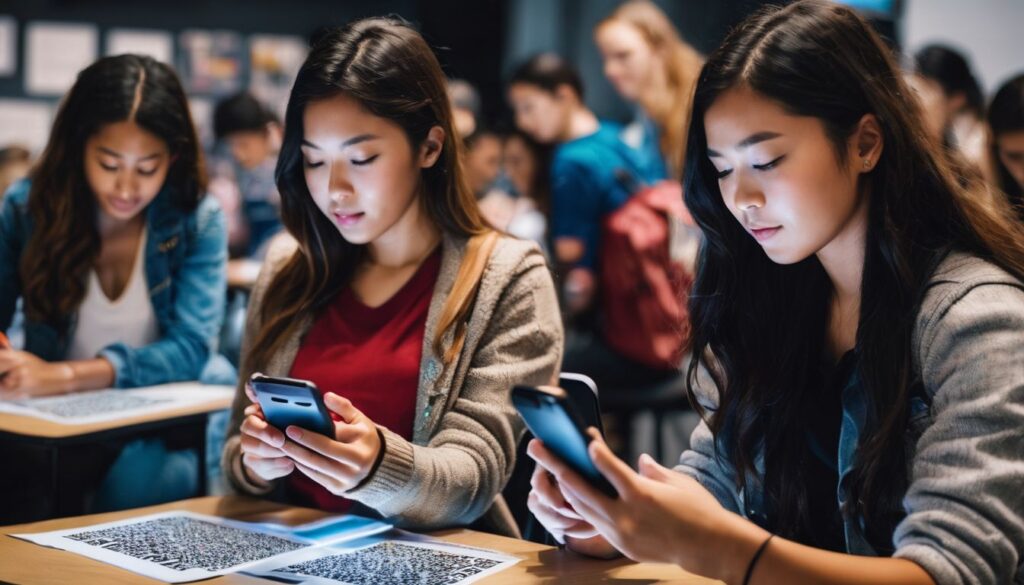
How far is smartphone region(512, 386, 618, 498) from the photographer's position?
1338 mm

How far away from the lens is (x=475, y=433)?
2021 millimetres

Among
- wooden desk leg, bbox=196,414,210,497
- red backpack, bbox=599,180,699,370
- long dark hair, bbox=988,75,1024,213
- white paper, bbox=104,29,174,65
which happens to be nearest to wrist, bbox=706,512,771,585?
wooden desk leg, bbox=196,414,210,497

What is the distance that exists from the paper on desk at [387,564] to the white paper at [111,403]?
87cm

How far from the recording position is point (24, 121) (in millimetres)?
6293

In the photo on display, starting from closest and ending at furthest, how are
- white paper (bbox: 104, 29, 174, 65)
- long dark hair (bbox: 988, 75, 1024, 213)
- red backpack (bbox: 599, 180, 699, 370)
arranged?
long dark hair (bbox: 988, 75, 1024, 213) → red backpack (bbox: 599, 180, 699, 370) → white paper (bbox: 104, 29, 174, 65)

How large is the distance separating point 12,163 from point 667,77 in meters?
3.01

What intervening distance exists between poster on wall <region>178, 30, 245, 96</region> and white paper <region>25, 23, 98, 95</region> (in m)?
0.55

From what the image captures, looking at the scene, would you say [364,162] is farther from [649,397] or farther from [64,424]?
[649,397]

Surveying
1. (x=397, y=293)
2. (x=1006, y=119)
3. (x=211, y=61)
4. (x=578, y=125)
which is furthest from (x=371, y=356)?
(x=211, y=61)

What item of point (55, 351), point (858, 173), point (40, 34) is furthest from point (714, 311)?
point (40, 34)

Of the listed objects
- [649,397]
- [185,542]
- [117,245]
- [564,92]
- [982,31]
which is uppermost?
[982,31]

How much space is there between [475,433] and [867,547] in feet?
2.37

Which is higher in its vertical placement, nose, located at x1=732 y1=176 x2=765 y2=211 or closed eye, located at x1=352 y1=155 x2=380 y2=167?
nose, located at x1=732 y1=176 x2=765 y2=211

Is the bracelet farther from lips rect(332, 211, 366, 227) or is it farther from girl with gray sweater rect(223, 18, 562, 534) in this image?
lips rect(332, 211, 366, 227)
